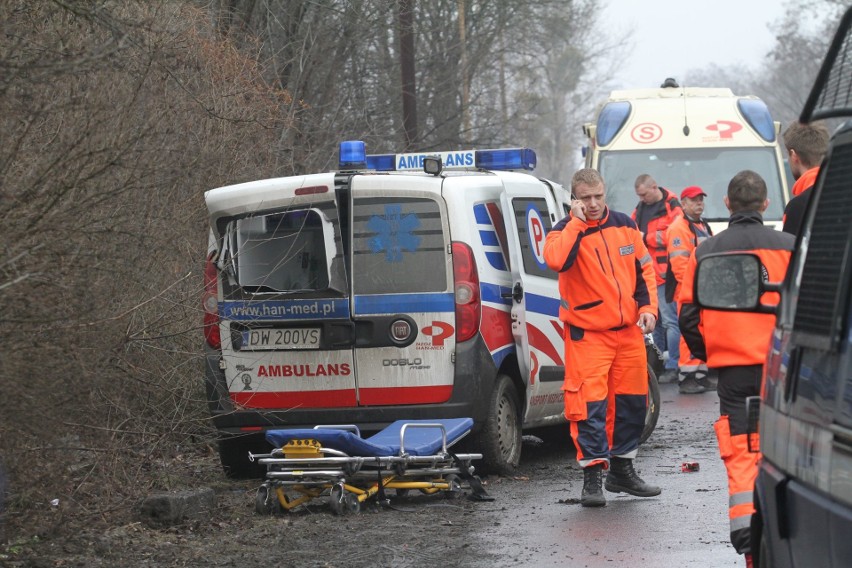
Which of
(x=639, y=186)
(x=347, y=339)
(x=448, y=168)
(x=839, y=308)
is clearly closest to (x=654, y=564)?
(x=347, y=339)

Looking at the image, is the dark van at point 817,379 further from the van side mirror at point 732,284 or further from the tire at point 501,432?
the tire at point 501,432

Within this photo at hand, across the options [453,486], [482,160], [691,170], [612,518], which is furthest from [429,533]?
[691,170]

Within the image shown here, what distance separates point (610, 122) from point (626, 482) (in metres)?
10.0

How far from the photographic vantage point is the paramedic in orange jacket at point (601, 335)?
861 centimetres

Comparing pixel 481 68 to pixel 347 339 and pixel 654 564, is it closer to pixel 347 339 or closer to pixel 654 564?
pixel 347 339

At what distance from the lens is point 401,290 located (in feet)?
29.6

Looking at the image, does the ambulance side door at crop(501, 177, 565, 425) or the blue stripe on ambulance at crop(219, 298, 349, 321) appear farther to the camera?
the ambulance side door at crop(501, 177, 565, 425)

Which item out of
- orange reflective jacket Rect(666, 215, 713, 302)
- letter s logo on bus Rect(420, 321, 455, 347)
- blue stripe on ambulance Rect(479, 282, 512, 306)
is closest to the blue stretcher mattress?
letter s logo on bus Rect(420, 321, 455, 347)

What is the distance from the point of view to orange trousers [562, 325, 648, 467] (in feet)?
28.2

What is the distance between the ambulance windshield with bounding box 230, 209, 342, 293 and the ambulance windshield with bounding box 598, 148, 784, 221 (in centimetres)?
884

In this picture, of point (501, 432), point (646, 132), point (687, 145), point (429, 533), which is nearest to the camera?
point (429, 533)

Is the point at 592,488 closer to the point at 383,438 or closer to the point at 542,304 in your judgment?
the point at 383,438

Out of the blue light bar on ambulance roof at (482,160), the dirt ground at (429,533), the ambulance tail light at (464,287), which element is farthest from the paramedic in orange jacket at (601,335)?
the blue light bar on ambulance roof at (482,160)

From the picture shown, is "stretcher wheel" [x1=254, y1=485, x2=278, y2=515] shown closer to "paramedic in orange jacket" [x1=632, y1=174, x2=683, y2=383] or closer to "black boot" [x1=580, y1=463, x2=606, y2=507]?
"black boot" [x1=580, y1=463, x2=606, y2=507]
